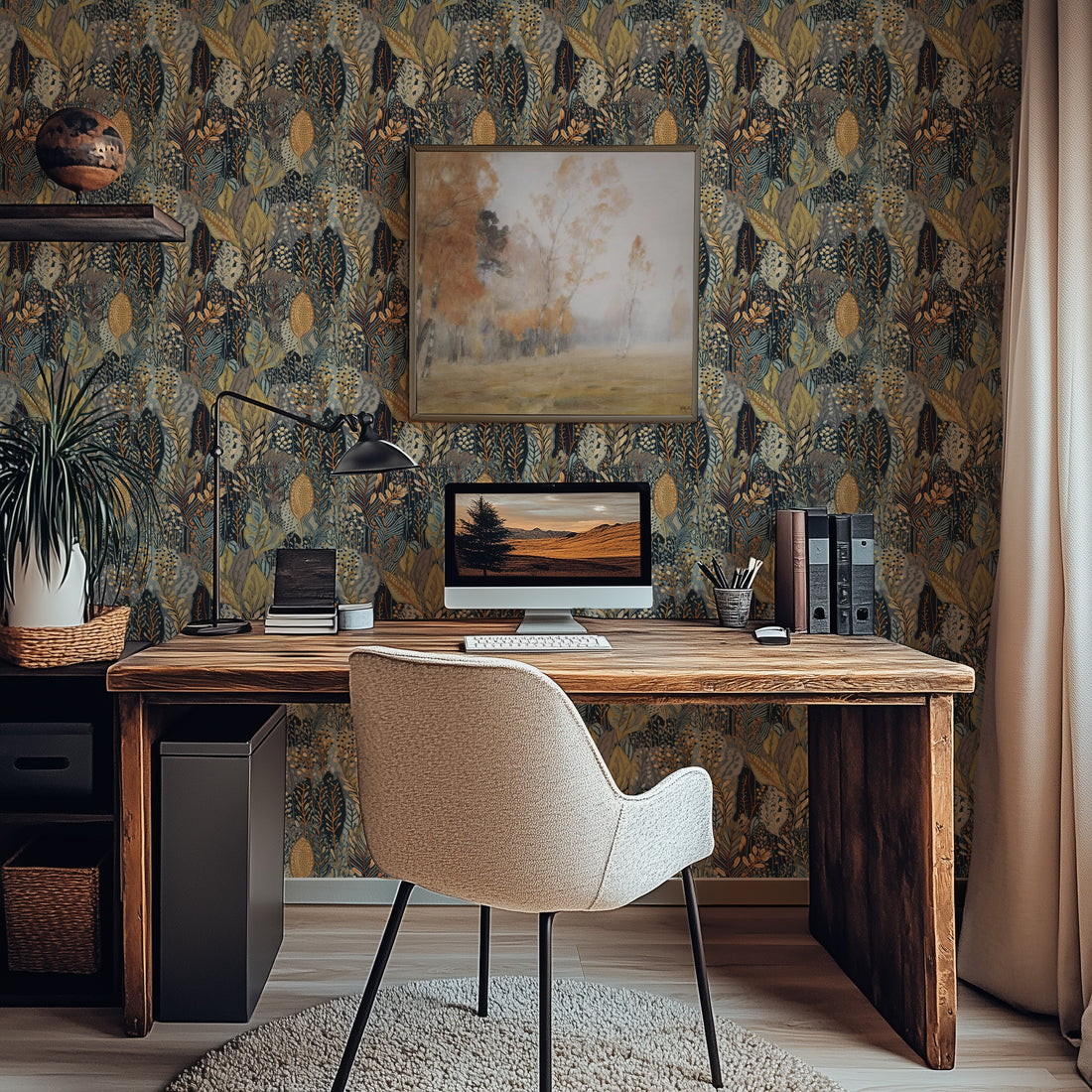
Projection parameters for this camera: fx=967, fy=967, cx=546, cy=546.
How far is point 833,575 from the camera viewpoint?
2.44m

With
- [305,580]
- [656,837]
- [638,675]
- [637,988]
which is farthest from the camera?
[305,580]

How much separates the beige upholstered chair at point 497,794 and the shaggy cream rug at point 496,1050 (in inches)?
10.6

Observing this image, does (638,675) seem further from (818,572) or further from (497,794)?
(818,572)

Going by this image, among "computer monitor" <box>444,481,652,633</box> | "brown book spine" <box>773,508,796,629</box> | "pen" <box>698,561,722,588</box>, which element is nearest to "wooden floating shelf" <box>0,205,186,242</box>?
"computer monitor" <box>444,481,652,633</box>

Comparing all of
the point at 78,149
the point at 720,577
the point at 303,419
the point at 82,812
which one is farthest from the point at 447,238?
the point at 82,812

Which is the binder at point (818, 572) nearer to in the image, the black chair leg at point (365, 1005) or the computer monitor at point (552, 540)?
the computer monitor at point (552, 540)

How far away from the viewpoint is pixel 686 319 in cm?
264

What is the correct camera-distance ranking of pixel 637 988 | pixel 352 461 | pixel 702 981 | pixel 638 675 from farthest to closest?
pixel 352 461 → pixel 637 988 → pixel 638 675 → pixel 702 981

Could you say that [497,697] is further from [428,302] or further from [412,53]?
[412,53]

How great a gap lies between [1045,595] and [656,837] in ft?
3.62

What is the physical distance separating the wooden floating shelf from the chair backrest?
146cm

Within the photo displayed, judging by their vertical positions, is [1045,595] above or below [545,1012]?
above

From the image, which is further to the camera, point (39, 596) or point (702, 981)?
point (39, 596)

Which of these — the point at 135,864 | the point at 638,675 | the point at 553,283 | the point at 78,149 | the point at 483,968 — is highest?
the point at 78,149
